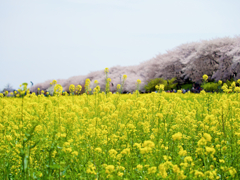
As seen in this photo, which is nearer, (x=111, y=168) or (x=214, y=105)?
(x=111, y=168)

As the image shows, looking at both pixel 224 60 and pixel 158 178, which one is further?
pixel 224 60

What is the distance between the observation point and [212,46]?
2198cm

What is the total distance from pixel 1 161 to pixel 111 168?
2378 mm

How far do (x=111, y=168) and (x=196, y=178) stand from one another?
1.11m

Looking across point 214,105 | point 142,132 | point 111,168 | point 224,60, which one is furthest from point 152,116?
point 224,60

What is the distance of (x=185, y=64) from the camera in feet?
81.0

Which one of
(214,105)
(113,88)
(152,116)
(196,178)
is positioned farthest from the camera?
(113,88)

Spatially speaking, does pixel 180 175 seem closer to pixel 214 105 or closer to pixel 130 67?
pixel 214 105

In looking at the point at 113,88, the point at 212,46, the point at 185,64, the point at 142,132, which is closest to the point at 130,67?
the point at 113,88

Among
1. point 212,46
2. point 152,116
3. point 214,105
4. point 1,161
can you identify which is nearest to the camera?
point 1,161

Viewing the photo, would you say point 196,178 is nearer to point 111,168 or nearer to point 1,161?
point 111,168

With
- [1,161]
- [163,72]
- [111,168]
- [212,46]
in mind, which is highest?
[212,46]

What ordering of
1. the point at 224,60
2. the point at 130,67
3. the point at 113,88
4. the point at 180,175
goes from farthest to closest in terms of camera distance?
the point at 130,67
the point at 113,88
the point at 224,60
the point at 180,175

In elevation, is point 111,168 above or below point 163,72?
below
